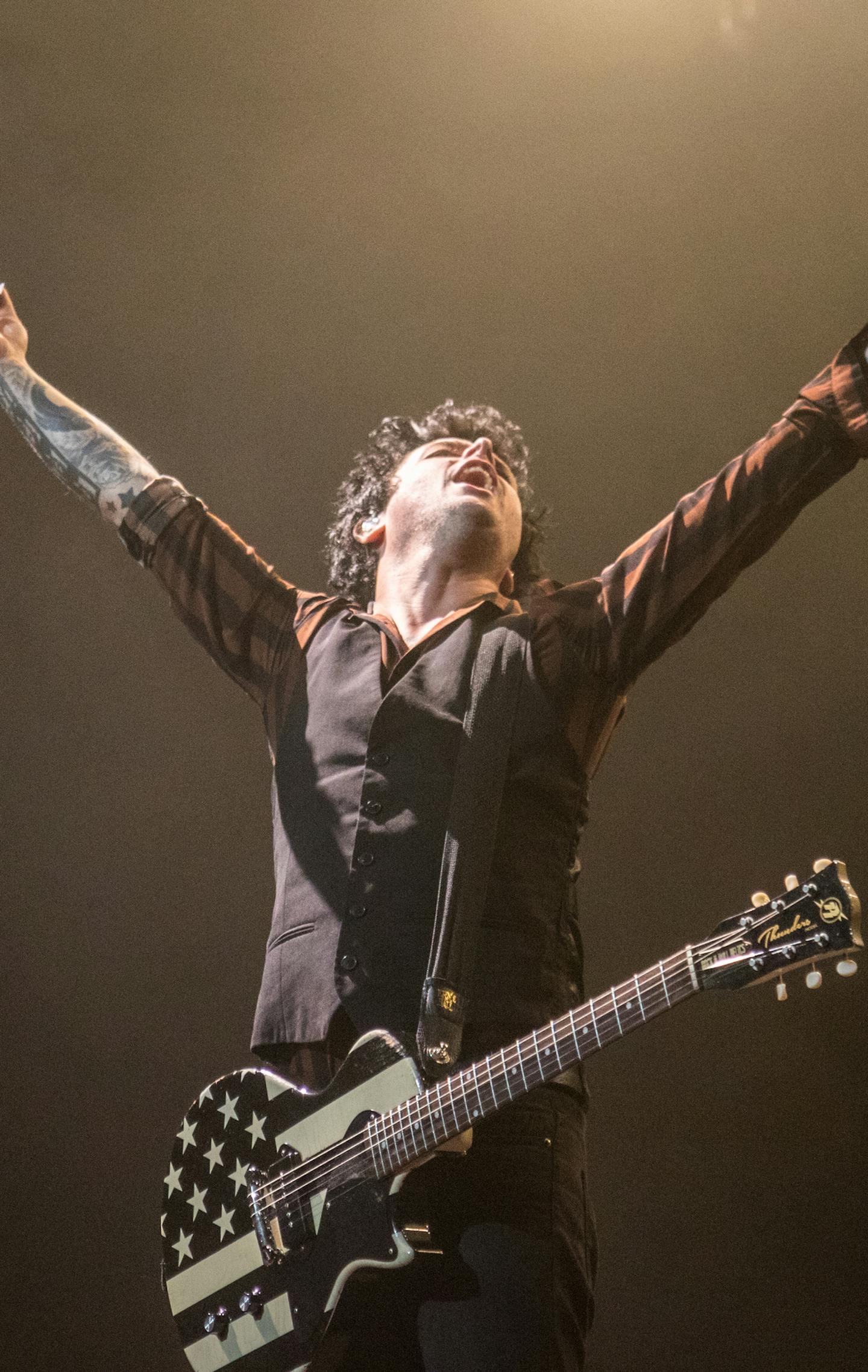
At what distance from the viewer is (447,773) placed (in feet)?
6.40

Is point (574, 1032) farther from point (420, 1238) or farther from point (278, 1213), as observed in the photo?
point (278, 1213)

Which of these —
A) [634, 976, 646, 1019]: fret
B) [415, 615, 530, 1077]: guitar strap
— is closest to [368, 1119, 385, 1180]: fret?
[415, 615, 530, 1077]: guitar strap

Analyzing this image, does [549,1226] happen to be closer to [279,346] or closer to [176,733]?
[176,733]

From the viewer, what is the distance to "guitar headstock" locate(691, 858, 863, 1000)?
4.53 ft

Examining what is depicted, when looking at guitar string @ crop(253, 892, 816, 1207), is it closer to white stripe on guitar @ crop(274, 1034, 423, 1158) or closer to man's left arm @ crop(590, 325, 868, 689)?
white stripe on guitar @ crop(274, 1034, 423, 1158)

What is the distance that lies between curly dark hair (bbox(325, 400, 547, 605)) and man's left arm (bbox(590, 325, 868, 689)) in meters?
1.00

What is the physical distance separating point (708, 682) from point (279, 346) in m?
1.56

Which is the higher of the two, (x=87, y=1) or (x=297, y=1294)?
(x=87, y=1)

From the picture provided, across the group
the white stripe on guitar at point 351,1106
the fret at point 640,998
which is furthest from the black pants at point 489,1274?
the fret at point 640,998

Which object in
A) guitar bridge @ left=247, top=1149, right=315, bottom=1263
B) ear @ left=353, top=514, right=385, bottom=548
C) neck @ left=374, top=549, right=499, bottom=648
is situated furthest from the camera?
ear @ left=353, top=514, right=385, bottom=548

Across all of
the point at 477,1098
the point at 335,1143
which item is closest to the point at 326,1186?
the point at 335,1143

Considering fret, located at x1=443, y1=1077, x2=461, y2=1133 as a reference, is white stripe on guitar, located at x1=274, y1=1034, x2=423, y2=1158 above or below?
above

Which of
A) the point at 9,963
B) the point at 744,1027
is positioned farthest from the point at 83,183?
the point at 744,1027

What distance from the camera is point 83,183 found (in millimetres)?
3488
